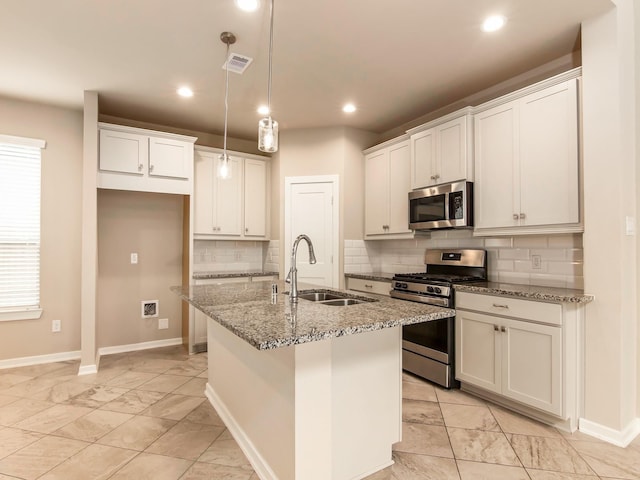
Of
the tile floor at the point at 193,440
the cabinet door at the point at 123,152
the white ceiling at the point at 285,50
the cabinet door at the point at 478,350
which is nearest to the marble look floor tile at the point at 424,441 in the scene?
the tile floor at the point at 193,440

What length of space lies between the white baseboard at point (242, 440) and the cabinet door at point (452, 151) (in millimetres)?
2653

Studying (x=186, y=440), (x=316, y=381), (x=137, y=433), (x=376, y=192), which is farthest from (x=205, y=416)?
(x=376, y=192)

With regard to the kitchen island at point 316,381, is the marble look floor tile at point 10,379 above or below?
below

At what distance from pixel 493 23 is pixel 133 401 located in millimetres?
3805

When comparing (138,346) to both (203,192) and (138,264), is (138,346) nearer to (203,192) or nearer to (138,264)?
(138,264)

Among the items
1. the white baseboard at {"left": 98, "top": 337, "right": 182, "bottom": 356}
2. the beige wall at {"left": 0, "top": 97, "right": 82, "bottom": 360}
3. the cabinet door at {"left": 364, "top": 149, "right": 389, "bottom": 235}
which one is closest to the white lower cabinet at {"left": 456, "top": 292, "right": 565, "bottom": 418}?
the cabinet door at {"left": 364, "top": 149, "right": 389, "bottom": 235}

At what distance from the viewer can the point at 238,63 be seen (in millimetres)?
2832

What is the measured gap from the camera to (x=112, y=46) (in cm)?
261

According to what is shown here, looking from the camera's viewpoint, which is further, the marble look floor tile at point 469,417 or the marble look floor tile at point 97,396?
the marble look floor tile at point 97,396

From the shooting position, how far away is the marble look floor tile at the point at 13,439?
2.14m

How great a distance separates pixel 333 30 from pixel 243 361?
226cm

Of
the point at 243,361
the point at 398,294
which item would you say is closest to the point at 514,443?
the point at 398,294

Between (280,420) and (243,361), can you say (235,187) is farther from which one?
(280,420)

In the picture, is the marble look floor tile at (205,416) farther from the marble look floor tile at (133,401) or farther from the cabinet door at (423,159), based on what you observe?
the cabinet door at (423,159)
